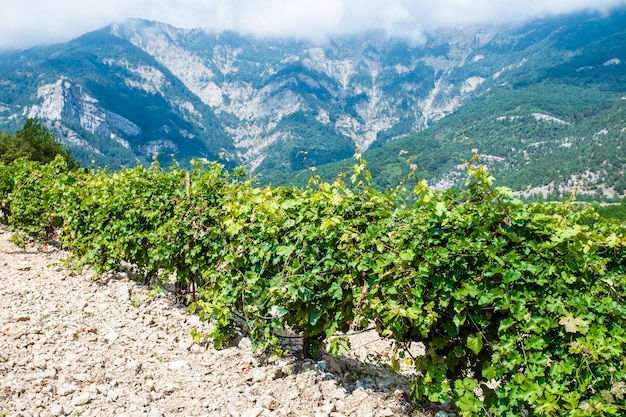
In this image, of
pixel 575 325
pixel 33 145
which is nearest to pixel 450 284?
pixel 575 325

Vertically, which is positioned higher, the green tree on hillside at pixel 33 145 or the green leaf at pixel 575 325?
the green tree on hillside at pixel 33 145

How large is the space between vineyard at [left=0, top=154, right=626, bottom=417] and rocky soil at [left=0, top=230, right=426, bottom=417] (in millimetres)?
358

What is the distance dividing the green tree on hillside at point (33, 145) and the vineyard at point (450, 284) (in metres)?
39.3

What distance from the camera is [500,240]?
323cm

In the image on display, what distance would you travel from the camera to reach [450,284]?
133 inches

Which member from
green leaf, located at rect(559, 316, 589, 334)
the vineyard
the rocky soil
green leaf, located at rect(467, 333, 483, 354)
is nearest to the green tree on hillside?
the rocky soil

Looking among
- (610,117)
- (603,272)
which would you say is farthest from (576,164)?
(603,272)

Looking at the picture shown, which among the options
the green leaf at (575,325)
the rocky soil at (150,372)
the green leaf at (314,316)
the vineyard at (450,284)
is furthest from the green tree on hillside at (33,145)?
the green leaf at (575,325)

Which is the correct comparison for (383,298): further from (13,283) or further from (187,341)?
(13,283)

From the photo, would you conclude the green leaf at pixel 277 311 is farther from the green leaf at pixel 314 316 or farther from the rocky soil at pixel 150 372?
the rocky soil at pixel 150 372

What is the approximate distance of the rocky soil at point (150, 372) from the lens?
3.91 meters

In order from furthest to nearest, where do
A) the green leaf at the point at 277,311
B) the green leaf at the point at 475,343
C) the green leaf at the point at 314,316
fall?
the green leaf at the point at 277,311 → the green leaf at the point at 314,316 → the green leaf at the point at 475,343

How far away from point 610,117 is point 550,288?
23464cm

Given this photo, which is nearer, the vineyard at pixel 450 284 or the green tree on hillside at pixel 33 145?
the vineyard at pixel 450 284
